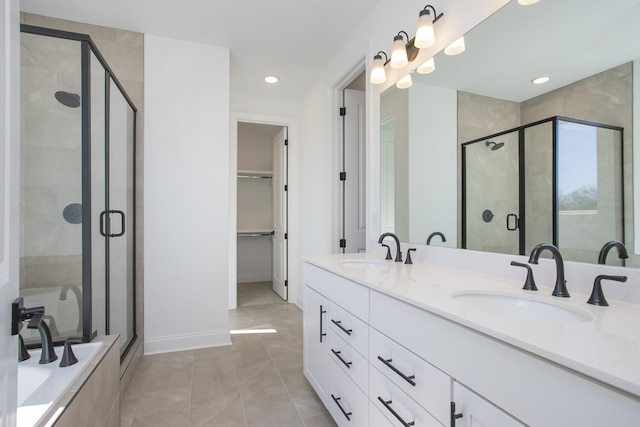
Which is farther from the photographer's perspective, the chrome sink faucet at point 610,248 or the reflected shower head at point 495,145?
the reflected shower head at point 495,145

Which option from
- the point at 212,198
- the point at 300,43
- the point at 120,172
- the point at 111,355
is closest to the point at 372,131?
the point at 300,43

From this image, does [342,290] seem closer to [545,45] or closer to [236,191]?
[545,45]

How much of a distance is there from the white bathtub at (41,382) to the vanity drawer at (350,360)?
1077mm

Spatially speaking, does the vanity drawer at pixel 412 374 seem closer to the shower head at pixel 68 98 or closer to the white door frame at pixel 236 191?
the shower head at pixel 68 98

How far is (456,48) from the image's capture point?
1.58 metres

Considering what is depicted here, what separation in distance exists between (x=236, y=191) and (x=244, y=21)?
2045 mm

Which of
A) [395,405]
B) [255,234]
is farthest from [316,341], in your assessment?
[255,234]

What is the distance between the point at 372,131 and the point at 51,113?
208 centimetres

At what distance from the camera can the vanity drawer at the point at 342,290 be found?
132cm

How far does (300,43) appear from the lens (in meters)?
2.72

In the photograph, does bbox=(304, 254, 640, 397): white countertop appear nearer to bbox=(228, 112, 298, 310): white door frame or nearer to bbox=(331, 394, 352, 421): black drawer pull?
bbox=(331, 394, 352, 421): black drawer pull

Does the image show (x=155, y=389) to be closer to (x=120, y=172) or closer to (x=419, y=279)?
(x=120, y=172)

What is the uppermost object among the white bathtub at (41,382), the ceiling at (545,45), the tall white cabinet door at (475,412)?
the ceiling at (545,45)

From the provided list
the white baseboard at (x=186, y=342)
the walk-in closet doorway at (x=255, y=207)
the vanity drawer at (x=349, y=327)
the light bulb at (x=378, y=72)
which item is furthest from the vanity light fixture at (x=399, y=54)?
the walk-in closet doorway at (x=255, y=207)
